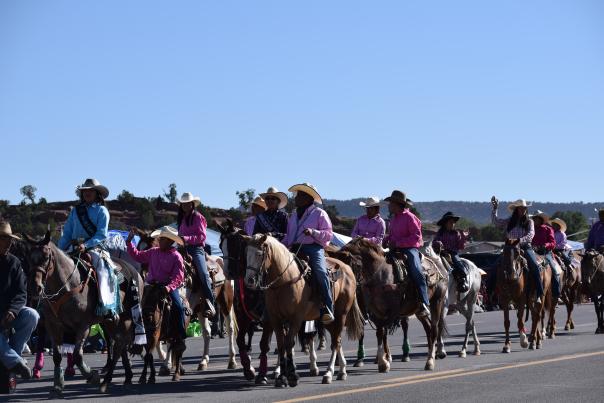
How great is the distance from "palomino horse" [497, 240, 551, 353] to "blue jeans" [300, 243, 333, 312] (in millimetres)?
6662

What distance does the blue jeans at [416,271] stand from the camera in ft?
60.8

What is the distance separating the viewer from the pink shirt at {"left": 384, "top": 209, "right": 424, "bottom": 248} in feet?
61.3

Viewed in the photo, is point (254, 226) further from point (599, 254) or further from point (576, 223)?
point (576, 223)

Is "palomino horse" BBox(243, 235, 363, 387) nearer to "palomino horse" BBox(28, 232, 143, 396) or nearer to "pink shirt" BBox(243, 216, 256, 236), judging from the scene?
"palomino horse" BBox(28, 232, 143, 396)

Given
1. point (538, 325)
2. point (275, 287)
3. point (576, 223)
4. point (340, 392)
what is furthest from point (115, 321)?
point (576, 223)

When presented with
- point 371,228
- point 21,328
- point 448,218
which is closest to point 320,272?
point 21,328

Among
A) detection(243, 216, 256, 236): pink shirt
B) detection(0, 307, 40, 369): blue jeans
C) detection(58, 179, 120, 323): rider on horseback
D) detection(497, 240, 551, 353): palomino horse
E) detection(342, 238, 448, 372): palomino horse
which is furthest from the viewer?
detection(497, 240, 551, 353): palomino horse

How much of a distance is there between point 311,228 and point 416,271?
8.74 feet

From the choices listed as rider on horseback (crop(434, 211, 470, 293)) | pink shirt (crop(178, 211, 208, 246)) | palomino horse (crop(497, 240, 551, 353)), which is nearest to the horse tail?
pink shirt (crop(178, 211, 208, 246))

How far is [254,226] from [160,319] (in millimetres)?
2492

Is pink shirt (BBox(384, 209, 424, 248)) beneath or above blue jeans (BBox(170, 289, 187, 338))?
above

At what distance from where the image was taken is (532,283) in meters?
23.2

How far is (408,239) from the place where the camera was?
1872 centimetres

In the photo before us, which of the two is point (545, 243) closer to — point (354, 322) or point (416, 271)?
point (416, 271)
